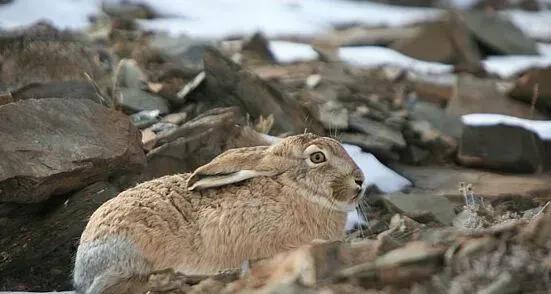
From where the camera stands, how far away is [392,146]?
885 centimetres

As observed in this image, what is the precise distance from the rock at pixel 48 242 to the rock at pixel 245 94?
2526 millimetres

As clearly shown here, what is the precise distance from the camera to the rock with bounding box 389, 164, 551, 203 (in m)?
8.05

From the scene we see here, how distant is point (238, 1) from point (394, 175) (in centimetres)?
1046

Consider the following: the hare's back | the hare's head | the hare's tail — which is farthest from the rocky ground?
the hare's head

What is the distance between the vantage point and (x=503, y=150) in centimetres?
912

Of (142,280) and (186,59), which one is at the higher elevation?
(142,280)

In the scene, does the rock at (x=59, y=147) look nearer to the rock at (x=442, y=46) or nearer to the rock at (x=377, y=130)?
the rock at (x=377, y=130)

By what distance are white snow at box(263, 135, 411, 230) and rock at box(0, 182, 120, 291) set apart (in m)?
2.53

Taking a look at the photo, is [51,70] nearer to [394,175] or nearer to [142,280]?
[394,175]

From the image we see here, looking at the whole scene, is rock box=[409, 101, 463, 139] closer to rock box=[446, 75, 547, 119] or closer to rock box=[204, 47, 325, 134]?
rock box=[446, 75, 547, 119]

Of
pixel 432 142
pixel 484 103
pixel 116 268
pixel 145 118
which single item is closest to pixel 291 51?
pixel 484 103

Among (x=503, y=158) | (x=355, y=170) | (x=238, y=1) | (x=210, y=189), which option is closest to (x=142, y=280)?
(x=210, y=189)

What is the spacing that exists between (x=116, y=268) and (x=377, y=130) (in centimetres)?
482

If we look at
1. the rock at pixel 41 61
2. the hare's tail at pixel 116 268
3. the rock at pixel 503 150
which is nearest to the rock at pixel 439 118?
the rock at pixel 503 150
